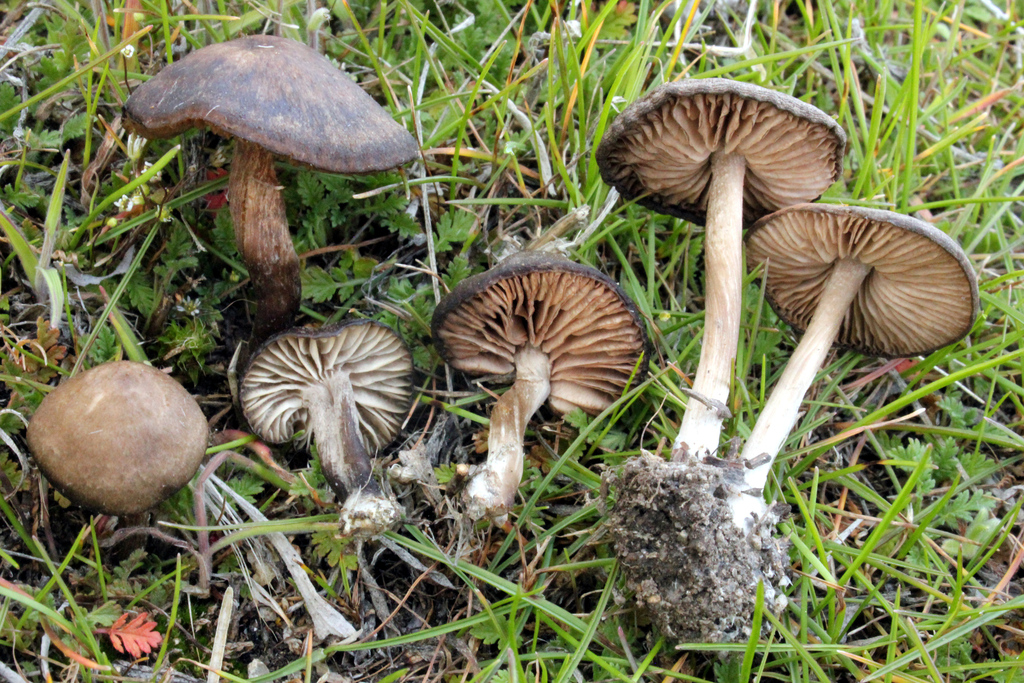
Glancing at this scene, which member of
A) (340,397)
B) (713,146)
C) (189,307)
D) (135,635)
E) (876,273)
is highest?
(713,146)

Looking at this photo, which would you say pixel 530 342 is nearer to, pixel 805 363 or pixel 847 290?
pixel 805 363

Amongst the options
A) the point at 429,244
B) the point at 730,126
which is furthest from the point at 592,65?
the point at 429,244

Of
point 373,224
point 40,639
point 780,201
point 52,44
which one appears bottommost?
point 40,639

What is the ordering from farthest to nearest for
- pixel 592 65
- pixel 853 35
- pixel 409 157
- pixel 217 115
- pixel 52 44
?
pixel 853 35, pixel 592 65, pixel 52 44, pixel 409 157, pixel 217 115

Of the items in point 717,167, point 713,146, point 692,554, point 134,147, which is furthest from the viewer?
point 717,167

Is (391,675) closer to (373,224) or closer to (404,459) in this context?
(404,459)

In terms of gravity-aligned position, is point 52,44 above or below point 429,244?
above

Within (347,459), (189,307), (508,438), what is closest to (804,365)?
(508,438)

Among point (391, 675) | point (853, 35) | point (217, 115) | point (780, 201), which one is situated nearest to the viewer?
point (217, 115)
